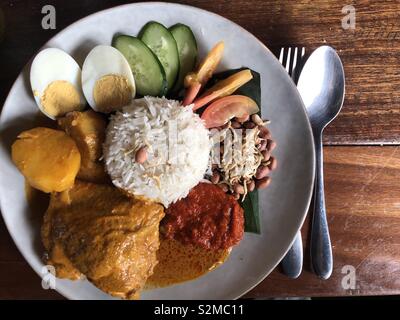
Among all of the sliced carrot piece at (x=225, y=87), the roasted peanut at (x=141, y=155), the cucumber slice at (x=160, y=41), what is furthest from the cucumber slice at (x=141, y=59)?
the roasted peanut at (x=141, y=155)

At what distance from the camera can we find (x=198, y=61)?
88.5 inches

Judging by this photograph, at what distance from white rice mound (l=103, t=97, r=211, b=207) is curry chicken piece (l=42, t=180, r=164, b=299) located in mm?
85

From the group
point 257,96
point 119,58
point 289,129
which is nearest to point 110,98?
point 119,58

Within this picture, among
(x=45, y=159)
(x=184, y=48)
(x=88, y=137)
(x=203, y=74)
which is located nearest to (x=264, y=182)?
(x=203, y=74)

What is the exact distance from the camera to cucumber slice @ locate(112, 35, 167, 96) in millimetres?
2121

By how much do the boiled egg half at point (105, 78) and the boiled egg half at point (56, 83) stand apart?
0.06 m

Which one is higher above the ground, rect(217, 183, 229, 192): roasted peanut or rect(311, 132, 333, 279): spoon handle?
rect(217, 183, 229, 192): roasted peanut

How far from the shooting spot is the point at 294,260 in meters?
2.32

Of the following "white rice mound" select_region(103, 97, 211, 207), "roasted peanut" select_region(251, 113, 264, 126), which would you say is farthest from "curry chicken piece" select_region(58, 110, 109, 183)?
"roasted peanut" select_region(251, 113, 264, 126)

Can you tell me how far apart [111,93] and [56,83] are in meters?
0.25

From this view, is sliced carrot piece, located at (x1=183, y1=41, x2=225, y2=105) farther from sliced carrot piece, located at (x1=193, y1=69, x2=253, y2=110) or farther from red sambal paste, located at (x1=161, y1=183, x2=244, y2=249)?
red sambal paste, located at (x1=161, y1=183, x2=244, y2=249)

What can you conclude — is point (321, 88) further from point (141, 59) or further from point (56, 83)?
point (56, 83)

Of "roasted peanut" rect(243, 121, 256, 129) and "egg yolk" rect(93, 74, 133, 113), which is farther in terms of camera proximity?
"roasted peanut" rect(243, 121, 256, 129)

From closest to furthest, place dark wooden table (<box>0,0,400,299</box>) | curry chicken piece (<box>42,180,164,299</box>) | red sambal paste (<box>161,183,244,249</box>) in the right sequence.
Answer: curry chicken piece (<box>42,180,164,299</box>)
red sambal paste (<box>161,183,244,249</box>)
dark wooden table (<box>0,0,400,299</box>)
